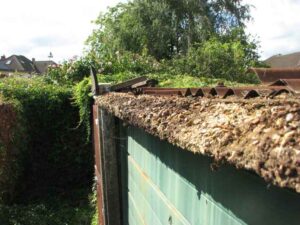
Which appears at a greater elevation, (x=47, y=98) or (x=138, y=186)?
(x=47, y=98)

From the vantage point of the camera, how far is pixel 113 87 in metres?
6.37

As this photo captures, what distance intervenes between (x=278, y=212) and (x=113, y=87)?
198 inches

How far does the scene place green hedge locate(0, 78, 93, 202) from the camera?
1177cm

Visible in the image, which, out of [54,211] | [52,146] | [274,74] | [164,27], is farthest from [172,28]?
[274,74]

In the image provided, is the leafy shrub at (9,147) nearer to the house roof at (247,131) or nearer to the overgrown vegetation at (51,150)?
the overgrown vegetation at (51,150)

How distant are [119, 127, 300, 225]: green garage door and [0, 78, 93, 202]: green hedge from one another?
715 centimetres

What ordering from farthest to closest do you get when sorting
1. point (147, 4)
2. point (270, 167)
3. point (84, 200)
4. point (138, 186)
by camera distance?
1. point (147, 4)
2. point (84, 200)
3. point (138, 186)
4. point (270, 167)

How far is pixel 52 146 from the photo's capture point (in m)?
12.0

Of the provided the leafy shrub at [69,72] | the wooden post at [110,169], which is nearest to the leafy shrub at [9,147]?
the leafy shrub at [69,72]

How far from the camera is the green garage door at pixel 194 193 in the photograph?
5.01 ft

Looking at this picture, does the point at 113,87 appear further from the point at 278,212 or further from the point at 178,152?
the point at 278,212

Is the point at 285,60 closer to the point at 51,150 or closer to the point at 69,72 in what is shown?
the point at 69,72

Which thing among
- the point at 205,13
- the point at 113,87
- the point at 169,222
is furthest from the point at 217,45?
the point at 169,222

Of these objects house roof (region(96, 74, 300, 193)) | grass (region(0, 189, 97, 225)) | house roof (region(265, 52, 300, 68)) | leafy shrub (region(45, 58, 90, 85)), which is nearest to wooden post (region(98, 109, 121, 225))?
grass (region(0, 189, 97, 225))
